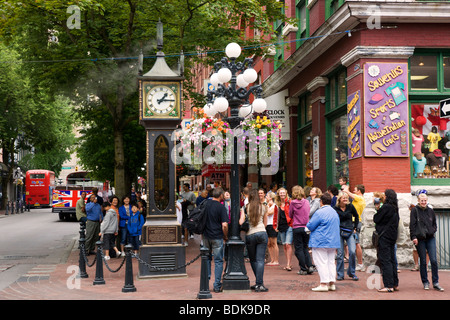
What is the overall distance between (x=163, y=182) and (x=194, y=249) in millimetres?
6062

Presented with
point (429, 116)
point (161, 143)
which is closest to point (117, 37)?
point (161, 143)

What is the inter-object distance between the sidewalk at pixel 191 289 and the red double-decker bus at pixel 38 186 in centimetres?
4034

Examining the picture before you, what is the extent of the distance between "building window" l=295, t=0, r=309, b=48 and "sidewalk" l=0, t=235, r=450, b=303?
9980 millimetres

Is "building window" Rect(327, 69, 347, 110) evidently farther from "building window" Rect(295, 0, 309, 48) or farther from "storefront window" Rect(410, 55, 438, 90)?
"building window" Rect(295, 0, 309, 48)

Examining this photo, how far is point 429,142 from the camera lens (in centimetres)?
1406

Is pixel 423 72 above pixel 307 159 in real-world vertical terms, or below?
above

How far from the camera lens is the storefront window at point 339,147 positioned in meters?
15.8

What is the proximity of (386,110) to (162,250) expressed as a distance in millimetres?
6511

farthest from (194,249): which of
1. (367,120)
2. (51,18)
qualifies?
(51,18)

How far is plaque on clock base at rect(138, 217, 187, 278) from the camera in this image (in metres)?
11.6

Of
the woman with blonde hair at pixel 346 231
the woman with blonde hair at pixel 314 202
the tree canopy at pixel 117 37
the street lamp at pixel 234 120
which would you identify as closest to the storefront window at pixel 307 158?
the tree canopy at pixel 117 37

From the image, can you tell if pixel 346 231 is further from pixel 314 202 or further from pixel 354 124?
pixel 354 124

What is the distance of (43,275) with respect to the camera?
12.4 m

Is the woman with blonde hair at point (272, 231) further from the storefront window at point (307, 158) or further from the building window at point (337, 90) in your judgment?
the storefront window at point (307, 158)
